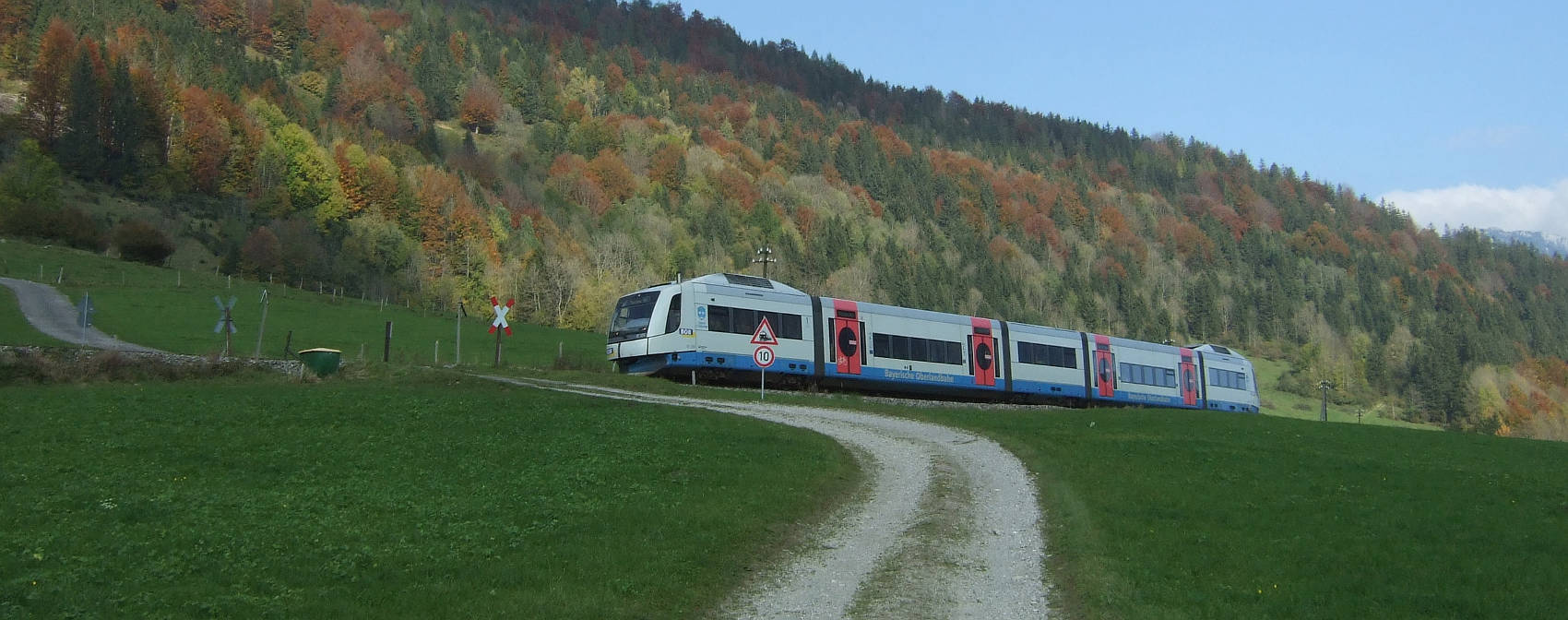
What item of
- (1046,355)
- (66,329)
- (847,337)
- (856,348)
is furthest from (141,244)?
(1046,355)

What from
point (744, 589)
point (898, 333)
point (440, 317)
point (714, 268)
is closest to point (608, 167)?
point (714, 268)

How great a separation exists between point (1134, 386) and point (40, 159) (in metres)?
95.2

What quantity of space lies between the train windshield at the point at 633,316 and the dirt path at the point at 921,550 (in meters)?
15.9

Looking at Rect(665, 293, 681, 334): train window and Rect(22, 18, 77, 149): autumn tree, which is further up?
Rect(22, 18, 77, 149): autumn tree

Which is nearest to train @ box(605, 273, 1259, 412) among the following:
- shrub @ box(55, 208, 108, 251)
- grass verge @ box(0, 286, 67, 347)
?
grass verge @ box(0, 286, 67, 347)

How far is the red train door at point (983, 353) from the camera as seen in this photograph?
4578cm

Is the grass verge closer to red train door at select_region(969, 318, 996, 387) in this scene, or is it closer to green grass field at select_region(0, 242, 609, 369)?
green grass field at select_region(0, 242, 609, 369)

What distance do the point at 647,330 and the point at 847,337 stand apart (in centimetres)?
738

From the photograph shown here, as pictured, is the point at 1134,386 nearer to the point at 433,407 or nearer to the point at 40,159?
the point at 433,407

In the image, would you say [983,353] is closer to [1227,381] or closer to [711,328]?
[711,328]

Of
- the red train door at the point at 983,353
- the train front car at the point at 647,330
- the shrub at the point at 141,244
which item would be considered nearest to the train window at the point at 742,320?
the train front car at the point at 647,330

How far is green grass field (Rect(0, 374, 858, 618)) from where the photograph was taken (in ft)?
35.4

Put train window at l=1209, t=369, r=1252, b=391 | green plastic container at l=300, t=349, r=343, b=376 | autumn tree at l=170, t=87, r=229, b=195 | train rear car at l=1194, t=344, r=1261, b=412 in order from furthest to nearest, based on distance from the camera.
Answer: autumn tree at l=170, t=87, r=229, b=195 → train window at l=1209, t=369, r=1252, b=391 → train rear car at l=1194, t=344, r=1261, b=412 → green plastic container at l=300, t=349, r=343, b=376

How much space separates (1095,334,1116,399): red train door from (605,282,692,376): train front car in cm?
2147
